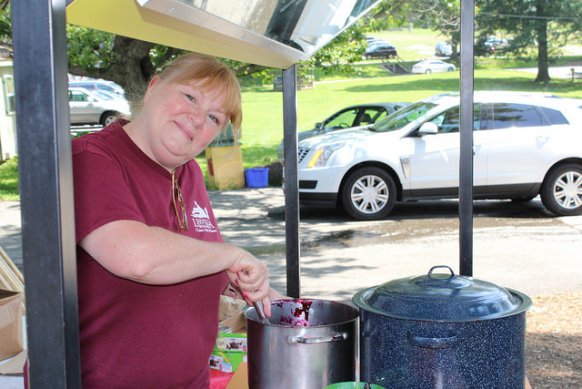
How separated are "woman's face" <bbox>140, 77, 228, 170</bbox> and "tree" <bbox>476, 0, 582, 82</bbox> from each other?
26.0 m

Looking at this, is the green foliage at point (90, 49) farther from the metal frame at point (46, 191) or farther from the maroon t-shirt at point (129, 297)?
the metal frame at point (46, 191)

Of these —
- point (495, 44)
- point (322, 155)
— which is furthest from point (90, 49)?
point (495, 44)

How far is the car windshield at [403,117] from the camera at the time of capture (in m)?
9.72

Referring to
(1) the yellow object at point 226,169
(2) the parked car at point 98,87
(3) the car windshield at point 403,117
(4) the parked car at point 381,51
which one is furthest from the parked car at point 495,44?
(3) the car windshield at point 403,117

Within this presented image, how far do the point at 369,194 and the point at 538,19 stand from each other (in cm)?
1980

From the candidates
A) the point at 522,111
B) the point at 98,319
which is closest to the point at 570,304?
the point at 522,111

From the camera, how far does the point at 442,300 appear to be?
68.7 inches

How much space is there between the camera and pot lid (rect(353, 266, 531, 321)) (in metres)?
1.72

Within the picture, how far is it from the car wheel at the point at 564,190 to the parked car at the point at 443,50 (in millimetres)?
28319

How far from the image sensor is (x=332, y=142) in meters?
9.66

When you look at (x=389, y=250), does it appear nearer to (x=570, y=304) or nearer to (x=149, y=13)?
(x=570, y=304)

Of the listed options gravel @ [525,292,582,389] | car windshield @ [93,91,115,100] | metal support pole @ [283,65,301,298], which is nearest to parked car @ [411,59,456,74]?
car windshield @ [93,91,115,100]

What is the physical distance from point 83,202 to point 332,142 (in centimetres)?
821

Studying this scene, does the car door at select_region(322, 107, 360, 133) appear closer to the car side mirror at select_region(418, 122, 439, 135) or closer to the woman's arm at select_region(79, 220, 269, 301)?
the car side mirror at select_region(418, 122, 439, 135)
